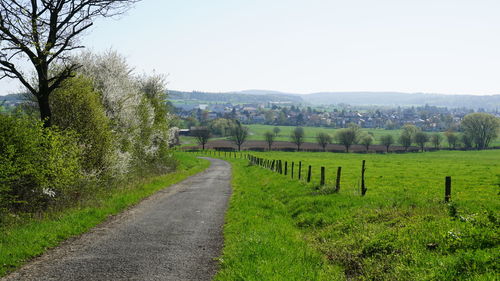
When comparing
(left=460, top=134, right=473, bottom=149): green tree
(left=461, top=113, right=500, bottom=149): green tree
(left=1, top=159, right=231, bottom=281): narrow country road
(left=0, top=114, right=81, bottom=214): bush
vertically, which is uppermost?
(left=0, top=114, right=81, bottom=214): bush

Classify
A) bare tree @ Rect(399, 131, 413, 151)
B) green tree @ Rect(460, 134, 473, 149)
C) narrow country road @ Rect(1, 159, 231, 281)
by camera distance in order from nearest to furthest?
narrow country road @ Rect(1, 159, 231, 281), bare tree @ Rect(399, 131, 413, 151), green tree @ Rect(460, 134, 473, 149)

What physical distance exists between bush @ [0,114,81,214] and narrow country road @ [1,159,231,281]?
3190mm

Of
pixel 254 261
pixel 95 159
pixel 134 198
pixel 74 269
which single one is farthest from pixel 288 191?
pixel 74 269

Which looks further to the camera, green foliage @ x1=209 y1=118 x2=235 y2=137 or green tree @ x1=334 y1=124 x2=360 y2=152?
green foliage @ x1=209 y1=118 x2=235 y2=137

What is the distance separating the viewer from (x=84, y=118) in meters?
20.6

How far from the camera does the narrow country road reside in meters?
8.65

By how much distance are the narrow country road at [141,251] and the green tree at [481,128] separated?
444ft

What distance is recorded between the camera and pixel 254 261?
9242 mm

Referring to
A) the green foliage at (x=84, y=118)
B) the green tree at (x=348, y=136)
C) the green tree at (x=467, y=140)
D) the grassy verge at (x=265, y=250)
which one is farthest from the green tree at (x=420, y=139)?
the green foliage at (x=84, y=118)

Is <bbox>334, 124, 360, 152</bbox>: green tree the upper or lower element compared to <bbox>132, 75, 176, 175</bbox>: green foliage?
lower

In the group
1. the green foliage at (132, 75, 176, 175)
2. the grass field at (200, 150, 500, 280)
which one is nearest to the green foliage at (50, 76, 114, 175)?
the green foliage at (132, 75, 176, 175)

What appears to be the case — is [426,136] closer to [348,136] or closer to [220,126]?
[348,136]

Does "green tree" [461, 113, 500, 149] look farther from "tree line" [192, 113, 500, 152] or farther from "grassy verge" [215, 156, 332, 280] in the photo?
"grassy verge" [215, 156, 332, 280]

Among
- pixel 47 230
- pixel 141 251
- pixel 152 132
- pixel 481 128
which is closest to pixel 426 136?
pixel 481 128
